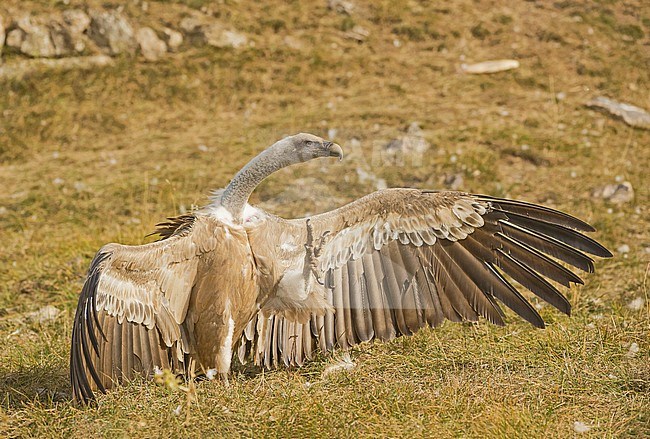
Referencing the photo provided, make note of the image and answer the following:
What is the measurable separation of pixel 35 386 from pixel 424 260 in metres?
2.02

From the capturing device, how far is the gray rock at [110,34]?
953 centimetres

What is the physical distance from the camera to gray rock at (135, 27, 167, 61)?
31.4 feet

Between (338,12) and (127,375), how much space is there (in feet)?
25.5

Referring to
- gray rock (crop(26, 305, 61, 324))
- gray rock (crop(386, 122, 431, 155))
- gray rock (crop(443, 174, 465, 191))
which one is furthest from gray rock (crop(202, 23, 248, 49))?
gray rock (crop(26, 305, 61, 324))

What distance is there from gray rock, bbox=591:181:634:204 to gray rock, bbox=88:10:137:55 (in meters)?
5.38

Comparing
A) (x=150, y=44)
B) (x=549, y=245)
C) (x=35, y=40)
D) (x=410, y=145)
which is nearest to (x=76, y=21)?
(x=35, y=40)

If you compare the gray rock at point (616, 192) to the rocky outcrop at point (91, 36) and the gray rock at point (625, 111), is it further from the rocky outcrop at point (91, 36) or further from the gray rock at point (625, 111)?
the rocky outcrop at point (91, 36)

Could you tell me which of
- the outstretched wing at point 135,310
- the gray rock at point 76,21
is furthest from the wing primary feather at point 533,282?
the gray rock at point 76,21

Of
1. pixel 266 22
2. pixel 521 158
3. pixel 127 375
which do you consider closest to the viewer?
pixel 127 375

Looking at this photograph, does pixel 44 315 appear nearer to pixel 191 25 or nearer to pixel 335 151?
pixel 335 151

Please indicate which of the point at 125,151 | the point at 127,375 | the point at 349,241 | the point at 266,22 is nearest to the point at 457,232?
the point at 349,241

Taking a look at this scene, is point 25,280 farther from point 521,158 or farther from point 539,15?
point 539,15

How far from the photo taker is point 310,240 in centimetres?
410

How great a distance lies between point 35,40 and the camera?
9344 mm
